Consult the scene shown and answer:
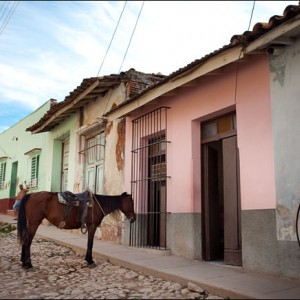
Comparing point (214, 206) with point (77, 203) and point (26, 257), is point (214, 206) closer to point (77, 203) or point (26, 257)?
point (77, 203)

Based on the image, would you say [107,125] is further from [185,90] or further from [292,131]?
[292,131]

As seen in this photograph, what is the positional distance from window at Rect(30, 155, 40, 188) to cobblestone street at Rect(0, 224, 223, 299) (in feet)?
27.3

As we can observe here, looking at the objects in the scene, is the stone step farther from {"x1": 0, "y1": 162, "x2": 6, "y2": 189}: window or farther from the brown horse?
the brown horse

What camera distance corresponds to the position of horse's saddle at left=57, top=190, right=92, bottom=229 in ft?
22.0

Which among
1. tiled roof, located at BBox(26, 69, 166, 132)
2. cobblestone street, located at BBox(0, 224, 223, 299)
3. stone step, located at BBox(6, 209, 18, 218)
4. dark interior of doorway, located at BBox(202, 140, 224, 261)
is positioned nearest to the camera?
cobblestone street, located at BBox(0, 224, 223, 299)

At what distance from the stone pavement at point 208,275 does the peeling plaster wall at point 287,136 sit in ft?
2.23

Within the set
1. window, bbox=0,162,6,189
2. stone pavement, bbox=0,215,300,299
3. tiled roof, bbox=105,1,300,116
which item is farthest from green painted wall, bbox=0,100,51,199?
tiled roof, bbox=105,1,300,116

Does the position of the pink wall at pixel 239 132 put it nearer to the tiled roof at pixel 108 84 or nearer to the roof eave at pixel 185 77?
the roof eave at pixel 185 77

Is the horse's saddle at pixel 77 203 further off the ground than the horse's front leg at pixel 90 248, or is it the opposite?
the horse's saddle at pixel 77 203

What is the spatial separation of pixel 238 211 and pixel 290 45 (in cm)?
267

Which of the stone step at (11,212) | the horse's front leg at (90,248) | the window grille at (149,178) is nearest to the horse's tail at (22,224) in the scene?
the horse's front leg at (90,248)

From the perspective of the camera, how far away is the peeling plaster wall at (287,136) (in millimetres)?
4883

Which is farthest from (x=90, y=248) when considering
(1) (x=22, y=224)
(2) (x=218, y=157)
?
(2) (x=218, y=157)

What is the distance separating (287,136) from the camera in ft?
16.5
